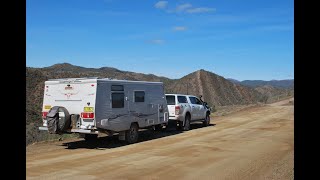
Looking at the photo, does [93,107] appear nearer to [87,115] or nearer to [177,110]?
[87,115]

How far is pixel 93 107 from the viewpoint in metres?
14.4

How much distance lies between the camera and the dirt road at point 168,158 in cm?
982

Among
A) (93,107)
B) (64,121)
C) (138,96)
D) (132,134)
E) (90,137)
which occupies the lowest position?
(90,137)

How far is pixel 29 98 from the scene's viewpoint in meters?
52.1

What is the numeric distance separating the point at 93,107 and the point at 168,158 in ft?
12.4

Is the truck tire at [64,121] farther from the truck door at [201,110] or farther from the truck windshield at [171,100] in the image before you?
the truck door at [201,110]

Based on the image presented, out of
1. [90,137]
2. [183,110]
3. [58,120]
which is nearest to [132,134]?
[90,137]

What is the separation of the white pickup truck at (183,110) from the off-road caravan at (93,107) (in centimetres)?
384

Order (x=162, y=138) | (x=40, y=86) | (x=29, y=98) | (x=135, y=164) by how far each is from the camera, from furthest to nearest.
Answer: (x=40, y=86) → (x=29, y=98) → (x=162, y=138) → (x=135, y=164)

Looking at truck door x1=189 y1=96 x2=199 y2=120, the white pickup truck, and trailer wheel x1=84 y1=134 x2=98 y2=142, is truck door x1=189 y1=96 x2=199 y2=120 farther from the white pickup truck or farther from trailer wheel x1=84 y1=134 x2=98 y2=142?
trailer wheel x1=84 y1=134 x2=98 y2=142

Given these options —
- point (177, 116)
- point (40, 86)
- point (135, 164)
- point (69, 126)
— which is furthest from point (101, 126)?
point (40, 86)
